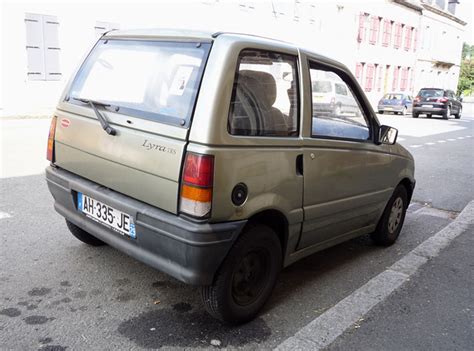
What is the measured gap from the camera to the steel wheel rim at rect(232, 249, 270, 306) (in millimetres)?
3191

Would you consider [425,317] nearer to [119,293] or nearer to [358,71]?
[119,293]

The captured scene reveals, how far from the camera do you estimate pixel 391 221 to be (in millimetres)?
4988

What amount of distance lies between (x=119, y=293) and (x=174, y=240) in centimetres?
96

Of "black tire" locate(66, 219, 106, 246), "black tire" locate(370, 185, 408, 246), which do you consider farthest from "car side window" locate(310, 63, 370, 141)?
"black tire" locate(66, 219, 106, 246)

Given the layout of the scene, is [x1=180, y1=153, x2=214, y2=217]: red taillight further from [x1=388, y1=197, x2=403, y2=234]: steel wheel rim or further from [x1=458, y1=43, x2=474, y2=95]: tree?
[x1=458, y1=43, x2=474, y2=95]: tree

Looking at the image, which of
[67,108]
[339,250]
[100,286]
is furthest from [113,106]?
[339,250]

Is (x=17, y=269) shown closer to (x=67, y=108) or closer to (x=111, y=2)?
(x=67, y=108)

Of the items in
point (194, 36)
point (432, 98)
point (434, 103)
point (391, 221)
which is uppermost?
point (194, 36)

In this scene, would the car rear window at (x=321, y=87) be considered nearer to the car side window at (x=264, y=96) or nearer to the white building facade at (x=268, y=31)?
the car side window at (x=264, y=96)

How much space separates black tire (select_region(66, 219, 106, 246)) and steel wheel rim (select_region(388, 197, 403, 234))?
2831mm

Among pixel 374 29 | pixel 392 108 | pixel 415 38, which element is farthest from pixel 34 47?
pixel 415 38

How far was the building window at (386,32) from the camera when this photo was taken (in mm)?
36234

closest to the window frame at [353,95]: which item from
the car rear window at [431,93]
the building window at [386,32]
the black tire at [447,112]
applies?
the black tire at [447,112]

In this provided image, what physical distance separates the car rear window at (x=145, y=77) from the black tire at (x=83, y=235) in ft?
3.82
